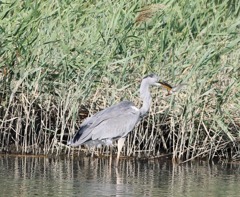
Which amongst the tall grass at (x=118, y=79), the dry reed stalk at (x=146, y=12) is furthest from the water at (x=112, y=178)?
the dry reed stalk at (x=146, y=12)

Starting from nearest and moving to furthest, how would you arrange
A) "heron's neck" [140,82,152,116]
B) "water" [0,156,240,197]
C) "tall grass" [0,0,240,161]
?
"water" [0,156,240,197]
"heron's neck" [140,82,152,116]
"tall grass" [0,0,240,161]

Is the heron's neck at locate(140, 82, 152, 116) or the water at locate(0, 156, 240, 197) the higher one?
the heron's neck at locate(140, 82, 152, 116)

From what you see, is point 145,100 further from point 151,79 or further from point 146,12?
point 146,12

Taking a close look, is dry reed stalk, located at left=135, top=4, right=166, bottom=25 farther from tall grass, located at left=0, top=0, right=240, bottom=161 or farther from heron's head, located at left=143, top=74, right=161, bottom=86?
heron's head, located at left=143, top=74, right=161, bottom=86

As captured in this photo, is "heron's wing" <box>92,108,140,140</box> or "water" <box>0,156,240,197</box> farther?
"heron's wing" <box>92,108,140,140</box>

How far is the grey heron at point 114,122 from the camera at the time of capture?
32.3 ft

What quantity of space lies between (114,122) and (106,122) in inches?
3.6

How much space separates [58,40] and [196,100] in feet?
5.62

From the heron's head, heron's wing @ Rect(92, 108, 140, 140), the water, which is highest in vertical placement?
the heron's head

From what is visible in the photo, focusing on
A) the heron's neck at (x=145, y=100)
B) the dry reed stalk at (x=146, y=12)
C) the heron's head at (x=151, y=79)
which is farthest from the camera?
the dry reed stalk at (x=146, y=12)

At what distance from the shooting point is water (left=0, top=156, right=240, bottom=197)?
818cm

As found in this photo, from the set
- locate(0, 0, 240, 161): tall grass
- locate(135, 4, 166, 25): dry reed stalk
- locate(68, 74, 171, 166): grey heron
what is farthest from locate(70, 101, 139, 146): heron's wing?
locate(135, 4, 166, 25): dry reed stalk

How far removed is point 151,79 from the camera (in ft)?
32.7

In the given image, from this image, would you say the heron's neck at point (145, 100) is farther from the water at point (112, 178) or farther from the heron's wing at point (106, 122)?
the water at point (112, 178)
